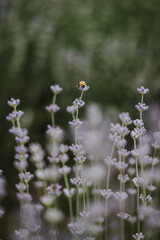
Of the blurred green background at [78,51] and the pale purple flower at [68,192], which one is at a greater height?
the blurred green background at [78,51]

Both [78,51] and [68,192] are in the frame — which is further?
[78,51]

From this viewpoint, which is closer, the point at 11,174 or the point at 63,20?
the point at 11,174

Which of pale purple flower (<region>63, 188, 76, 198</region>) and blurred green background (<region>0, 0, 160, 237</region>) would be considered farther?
blurred green background (<region>0, 0, 160, 237</region>)

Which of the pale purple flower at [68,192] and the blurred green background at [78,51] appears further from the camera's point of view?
the blurred green background at [78,51]

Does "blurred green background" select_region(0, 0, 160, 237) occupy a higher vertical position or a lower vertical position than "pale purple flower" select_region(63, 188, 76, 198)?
higher

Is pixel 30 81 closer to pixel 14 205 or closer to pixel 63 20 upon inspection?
pixel 63 20

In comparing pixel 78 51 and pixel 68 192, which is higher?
pixel 78 51

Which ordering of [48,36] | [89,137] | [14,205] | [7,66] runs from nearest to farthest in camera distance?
[89,137], [14,205], [48,36], [7,66]

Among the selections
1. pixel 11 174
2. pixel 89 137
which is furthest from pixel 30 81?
pixel 89 137
